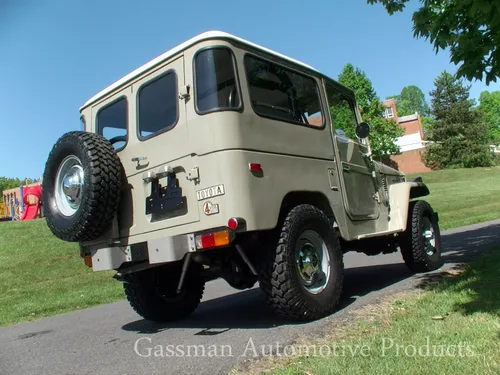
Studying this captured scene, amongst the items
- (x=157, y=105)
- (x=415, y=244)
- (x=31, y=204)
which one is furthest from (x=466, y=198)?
(x=157, y=105)

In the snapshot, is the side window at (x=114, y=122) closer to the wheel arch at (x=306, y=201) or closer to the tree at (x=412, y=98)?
the wheel arch at (x=306, y=201)

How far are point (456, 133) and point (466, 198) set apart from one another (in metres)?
28.6

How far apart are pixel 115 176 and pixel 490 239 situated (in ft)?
28.2

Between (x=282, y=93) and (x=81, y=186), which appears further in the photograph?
(x=282, y=93)

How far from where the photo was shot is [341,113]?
631cm

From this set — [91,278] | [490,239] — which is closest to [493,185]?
[490,239]

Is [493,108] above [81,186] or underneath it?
above

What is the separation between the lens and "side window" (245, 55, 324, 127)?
453 centimetres

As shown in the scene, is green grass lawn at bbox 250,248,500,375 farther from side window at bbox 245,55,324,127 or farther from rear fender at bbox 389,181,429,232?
side window at bbox 245,55,324,127

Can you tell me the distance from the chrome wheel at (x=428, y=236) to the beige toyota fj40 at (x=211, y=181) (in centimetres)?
183

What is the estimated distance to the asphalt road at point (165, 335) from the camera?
3.79m

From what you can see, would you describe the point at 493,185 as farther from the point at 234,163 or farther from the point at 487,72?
the point at 234,163

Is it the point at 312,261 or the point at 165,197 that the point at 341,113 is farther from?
the point at 165,197

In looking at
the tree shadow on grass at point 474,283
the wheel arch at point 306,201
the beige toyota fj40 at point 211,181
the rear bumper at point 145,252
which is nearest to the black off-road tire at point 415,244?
the tree shadow on grass at point 474,283
